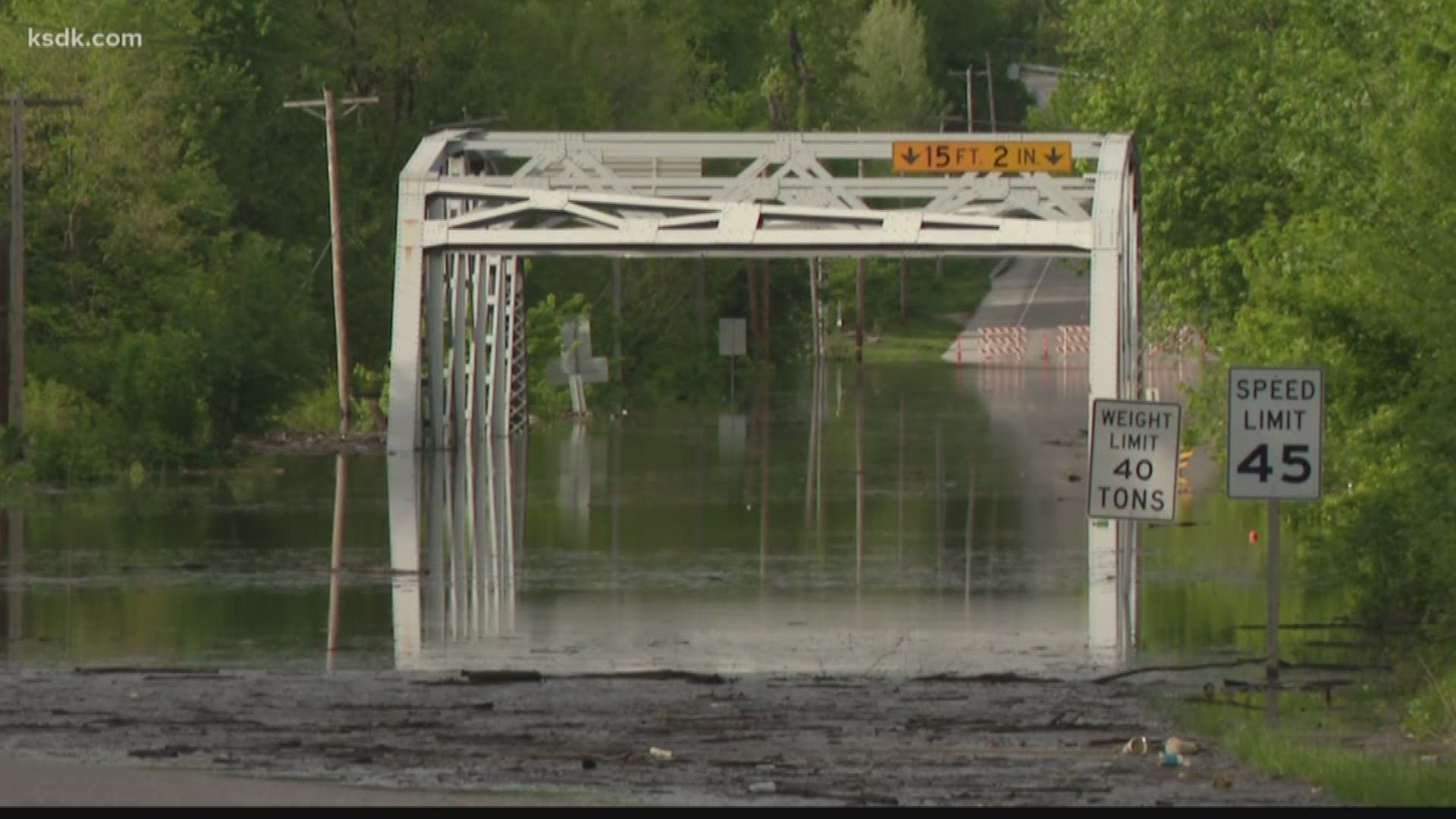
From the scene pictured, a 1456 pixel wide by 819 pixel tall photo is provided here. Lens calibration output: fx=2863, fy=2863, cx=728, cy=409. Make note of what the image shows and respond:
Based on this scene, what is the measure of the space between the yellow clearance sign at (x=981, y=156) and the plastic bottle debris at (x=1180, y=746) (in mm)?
31158

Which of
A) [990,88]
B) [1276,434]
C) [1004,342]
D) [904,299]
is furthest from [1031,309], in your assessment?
[1276,434]

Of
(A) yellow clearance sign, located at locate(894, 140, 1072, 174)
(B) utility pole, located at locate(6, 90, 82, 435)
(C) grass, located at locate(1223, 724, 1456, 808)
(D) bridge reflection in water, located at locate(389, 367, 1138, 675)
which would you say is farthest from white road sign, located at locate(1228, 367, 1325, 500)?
(B) utility pole, located at locate(6, 90, 82, 435)

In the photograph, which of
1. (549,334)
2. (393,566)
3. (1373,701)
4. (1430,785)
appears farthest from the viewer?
(549,334)

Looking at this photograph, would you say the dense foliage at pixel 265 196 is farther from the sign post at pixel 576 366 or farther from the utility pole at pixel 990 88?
the utility pole at pixel 990 88

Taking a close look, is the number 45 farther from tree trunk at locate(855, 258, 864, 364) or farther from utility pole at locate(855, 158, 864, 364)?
tree trunk at locate(855, 258, 864, 364)

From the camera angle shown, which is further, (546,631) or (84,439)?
(84,439)

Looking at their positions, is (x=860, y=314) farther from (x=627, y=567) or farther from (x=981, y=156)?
(x=627, y=567)

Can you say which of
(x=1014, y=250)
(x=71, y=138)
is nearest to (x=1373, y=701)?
(x=1014, y=250)

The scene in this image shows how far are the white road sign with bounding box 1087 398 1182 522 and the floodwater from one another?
1.18 metres

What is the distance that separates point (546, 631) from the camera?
22.1 m

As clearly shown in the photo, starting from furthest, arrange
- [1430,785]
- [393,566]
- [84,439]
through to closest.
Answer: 1. [84,439]
2. [393,566]
3. [1430,785]

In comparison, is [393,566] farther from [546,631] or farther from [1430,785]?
[1430,785]

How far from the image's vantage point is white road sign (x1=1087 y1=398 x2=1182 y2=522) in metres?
19.3

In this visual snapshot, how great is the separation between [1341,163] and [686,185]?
20.5 metres
